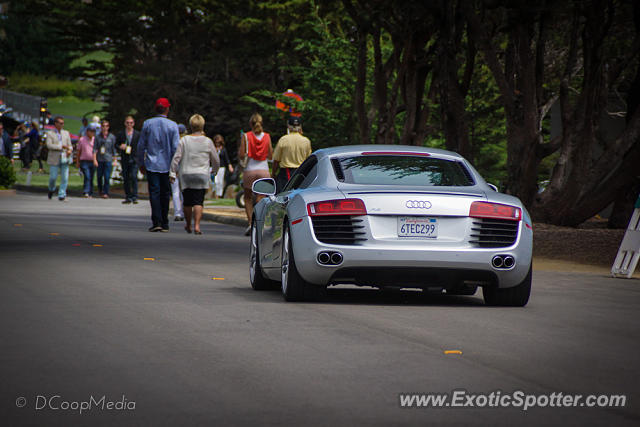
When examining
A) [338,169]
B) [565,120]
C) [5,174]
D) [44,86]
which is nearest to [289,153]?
[565,120]

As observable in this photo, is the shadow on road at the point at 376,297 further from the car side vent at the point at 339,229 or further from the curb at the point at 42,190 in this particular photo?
the curb at the point at 42,190

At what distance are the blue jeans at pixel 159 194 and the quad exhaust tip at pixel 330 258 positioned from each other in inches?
402

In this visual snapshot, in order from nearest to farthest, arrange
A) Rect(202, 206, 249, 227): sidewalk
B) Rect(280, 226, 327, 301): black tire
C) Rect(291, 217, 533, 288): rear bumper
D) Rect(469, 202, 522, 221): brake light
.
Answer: Rect(291, 217, 533, 288): rear bumper, Rect(469, 202, 522, 221): brake light, Rect(280, 226, 327, 301): black tire, Rect(202, 206, 249, 227): sidewalk

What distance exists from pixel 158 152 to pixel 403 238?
10.5 metres

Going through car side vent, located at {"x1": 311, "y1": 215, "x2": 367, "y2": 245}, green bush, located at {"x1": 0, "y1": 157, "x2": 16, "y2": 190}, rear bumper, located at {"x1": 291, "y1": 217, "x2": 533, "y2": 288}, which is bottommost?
green bush, located at {"x1": 0, "y1": 157, "x2": 16, "y2": 190}

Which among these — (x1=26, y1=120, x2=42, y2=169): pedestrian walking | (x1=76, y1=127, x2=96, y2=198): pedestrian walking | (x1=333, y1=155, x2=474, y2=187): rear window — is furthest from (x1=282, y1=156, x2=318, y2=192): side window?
(x1=26, y1=120, x2=42, y2=169): pedestrian walking

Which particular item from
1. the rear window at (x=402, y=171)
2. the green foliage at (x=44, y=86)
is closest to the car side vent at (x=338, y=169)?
the rear window at (x=402, y=171)

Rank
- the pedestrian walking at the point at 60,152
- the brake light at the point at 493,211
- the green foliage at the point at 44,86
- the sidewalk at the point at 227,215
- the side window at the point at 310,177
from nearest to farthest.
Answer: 1. the brake light at the point at 493,211
2. the side window at the point at 310,177
3. the sidewalk at the point at 227,215
4. the pedestrian walking at the point at 60,152
5. the green foliage at the point at 44,86

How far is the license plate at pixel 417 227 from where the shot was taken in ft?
31.7

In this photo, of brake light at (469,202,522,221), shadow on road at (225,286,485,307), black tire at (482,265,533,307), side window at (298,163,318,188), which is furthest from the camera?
side window at (298,163,318,188)

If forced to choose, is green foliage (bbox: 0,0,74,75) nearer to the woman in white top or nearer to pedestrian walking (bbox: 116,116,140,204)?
pedestrian walking (bbox: 116,116,140,204)

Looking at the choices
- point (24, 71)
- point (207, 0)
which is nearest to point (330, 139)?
point (207, 0)

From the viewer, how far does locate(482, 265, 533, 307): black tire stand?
10.2m

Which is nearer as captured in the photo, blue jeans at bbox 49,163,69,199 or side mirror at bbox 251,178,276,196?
side mirror at bbox 251,178,276,196
